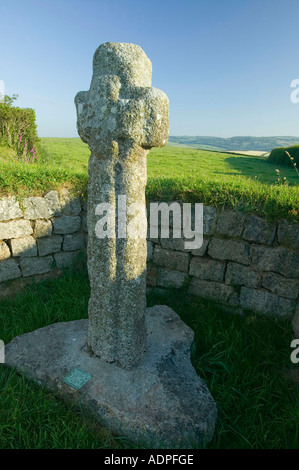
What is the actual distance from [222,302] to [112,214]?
2.20m

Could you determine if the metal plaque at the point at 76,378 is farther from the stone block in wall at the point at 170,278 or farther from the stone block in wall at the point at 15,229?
the stone block in wall at the point at 15,229

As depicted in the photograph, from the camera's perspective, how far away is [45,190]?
4.34 meters

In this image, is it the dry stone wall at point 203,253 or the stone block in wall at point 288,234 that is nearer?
the stone block in wall at point 288,234

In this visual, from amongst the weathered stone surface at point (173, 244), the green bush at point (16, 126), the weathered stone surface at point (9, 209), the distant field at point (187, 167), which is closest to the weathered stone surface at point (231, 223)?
the weathered stone surface at point (173, 244)

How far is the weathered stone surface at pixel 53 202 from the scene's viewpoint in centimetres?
434

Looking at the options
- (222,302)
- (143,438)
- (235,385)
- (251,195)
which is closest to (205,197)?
(251,195)

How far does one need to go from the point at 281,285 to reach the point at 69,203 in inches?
126

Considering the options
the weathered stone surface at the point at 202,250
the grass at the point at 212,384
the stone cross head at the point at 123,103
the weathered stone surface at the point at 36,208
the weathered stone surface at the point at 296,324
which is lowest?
the grass at the point at 212,384

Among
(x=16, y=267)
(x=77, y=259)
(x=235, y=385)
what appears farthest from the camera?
(x=77, y=259)

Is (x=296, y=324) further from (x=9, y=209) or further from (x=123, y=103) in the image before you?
(x=9, y=209)

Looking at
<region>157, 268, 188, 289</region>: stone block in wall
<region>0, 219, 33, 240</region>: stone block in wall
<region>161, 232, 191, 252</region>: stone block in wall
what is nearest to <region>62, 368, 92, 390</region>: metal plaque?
<region>157, 268, 188, 289</region>: stone block in wall

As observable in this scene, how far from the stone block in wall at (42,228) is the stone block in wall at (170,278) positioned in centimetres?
178
